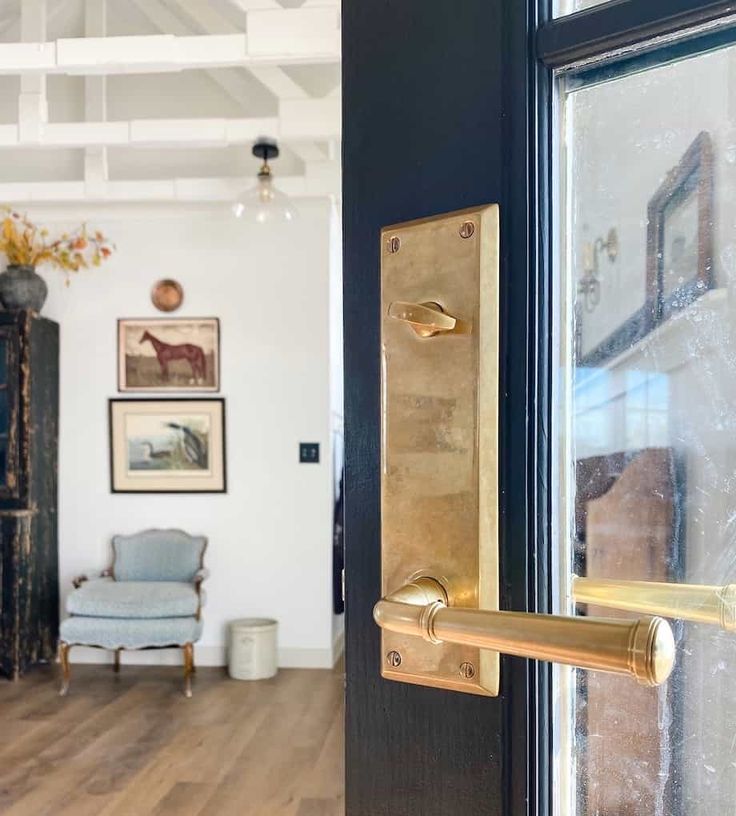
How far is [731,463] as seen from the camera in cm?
51

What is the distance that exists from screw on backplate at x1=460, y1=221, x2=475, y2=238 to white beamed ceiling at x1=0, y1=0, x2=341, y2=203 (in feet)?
9.15

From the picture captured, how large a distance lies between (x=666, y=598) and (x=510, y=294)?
20 cm

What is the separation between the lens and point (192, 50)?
3.29 m

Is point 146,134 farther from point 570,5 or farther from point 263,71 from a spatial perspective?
point 570,5

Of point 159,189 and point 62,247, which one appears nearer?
point 159,189

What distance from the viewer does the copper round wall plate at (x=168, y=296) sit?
5078 mm

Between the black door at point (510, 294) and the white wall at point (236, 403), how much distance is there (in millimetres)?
4365

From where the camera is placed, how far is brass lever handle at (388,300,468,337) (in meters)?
0.55

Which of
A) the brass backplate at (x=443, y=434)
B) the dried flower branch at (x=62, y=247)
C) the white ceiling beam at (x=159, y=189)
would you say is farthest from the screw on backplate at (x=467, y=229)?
the dried flower branch at (x=62, y=247)

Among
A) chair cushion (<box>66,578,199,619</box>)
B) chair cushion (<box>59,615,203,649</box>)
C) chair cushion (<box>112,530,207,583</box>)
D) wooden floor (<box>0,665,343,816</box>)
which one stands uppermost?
chair cushion (<box>112,530,207,583</box>)

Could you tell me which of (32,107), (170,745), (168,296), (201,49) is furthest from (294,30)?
(170,745)

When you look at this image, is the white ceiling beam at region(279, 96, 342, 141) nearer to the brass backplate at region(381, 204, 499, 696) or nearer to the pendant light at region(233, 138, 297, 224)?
the pendant light at region(233, 138, 297, 224)

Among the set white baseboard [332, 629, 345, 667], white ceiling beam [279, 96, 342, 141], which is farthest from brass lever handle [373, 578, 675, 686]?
white baseboard [332, 629, 345, 667]

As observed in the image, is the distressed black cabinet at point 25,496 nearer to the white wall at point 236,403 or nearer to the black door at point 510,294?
the white wall at point 236,403
